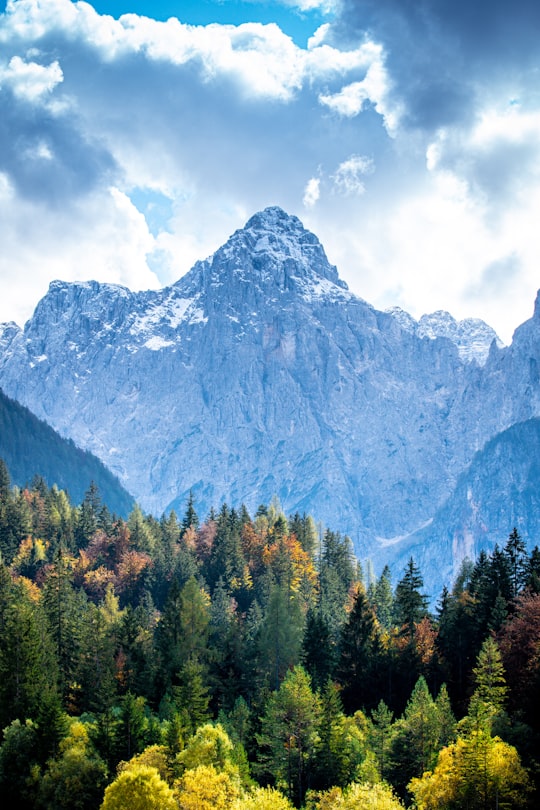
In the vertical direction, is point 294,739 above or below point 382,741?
below

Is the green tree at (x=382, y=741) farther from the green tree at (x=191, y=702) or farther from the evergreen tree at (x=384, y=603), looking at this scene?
the evergreen tree at (x=384, y=603)

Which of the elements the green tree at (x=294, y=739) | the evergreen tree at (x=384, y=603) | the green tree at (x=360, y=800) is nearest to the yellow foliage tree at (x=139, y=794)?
the green tree at (x=360, y=800)

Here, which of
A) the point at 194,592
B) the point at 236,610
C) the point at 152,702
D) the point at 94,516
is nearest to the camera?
the point at 152,702

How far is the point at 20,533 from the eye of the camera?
134 m

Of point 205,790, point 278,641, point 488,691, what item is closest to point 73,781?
point 205,790

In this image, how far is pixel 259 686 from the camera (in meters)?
83.1

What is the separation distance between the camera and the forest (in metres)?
52.4

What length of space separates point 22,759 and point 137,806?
1798 centimetres

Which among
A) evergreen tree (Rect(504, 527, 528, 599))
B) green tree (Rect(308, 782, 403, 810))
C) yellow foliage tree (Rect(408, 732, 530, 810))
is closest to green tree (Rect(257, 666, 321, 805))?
green tree (Rect(308, 782, 403, 810))

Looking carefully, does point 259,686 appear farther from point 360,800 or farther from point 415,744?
point 360,800

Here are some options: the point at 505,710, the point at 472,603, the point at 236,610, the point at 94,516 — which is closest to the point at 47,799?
the point at 505,710

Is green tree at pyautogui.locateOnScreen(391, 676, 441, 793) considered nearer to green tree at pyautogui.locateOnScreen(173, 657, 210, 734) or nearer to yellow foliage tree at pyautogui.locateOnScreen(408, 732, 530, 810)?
yellow foliage tree at pyautogui.locateOnScreen(408, 732, 530, 810)

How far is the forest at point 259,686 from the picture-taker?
52406 mm

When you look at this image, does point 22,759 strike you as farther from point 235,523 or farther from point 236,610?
point 235,523
